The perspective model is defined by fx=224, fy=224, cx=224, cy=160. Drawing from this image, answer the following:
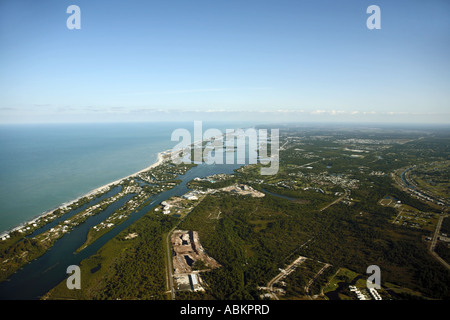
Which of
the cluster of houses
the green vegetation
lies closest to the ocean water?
the green vegetation

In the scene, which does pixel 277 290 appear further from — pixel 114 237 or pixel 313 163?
pixel 313 163

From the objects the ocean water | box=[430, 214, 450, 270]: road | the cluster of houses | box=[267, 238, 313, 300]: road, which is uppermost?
the ocean water

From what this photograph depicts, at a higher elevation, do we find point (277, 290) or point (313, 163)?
point (313, 163)

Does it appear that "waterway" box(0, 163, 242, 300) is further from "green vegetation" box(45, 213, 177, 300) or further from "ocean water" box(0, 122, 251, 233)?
"ocean water" box(0, 122, 251, 233)

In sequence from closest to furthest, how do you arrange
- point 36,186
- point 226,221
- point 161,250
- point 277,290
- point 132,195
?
1. point 277,290
2. point 161,250
3. point 226,221
4. point 132,195
5. point 36,186

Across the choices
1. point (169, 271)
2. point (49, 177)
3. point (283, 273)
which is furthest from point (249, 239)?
point (49, 177)

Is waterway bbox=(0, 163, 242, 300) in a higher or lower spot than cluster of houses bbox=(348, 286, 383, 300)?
higher

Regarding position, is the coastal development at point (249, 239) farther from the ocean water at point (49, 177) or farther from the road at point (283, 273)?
the ocean water at point (49, 177)

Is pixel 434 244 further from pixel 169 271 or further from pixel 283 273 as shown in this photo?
pixel 169 271

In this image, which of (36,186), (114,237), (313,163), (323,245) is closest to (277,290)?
(323,245)
